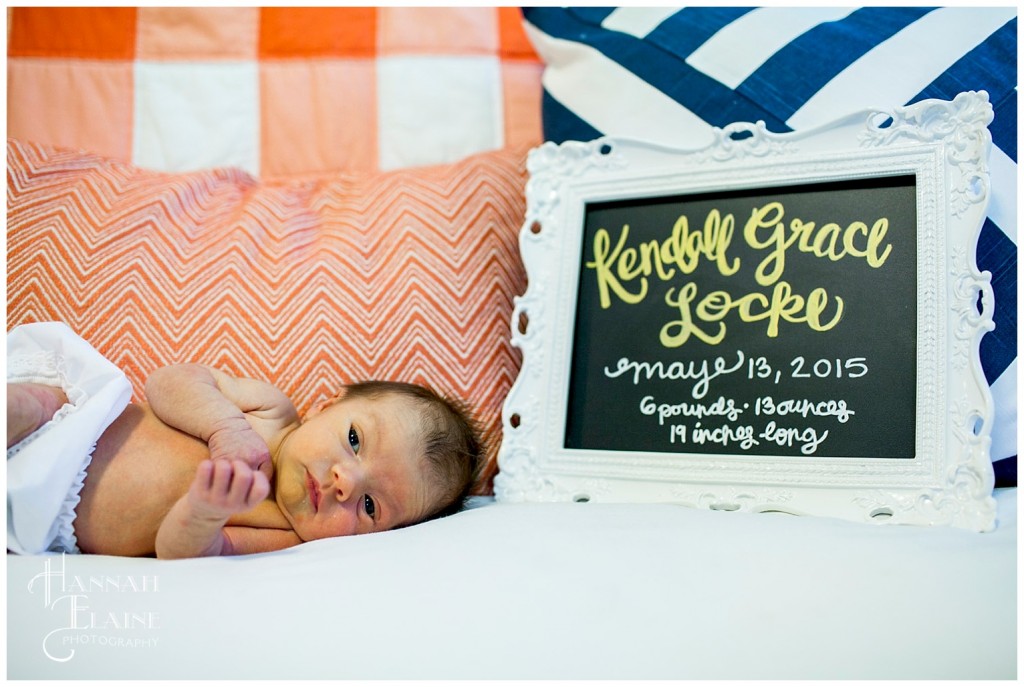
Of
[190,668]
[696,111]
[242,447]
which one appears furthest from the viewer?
[696,111]

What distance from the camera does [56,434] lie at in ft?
3.16

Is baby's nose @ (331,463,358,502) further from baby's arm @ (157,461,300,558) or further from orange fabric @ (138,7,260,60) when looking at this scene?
orange fabric @ (138,7,260,60)

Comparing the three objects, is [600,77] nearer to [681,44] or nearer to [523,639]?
[681,44]

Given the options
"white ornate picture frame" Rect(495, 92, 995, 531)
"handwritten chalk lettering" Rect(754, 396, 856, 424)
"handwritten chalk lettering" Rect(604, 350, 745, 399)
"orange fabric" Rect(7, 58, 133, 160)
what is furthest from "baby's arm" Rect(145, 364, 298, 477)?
"orange fabric" Rect(7, 58, 133, 160)

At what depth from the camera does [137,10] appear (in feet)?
5.62

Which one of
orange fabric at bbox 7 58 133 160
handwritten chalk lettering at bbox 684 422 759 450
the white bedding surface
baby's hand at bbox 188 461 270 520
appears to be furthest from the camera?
orange fabric at bbox 7 58 133 160

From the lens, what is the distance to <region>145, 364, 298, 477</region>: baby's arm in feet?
3.33

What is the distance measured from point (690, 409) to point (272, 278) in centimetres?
64

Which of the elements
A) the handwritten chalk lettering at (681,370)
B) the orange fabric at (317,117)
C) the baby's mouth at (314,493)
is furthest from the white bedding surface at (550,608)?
the orange fabric at (317,117)

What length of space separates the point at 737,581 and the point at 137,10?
64.0 inches

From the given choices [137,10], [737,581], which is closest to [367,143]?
[137,10]

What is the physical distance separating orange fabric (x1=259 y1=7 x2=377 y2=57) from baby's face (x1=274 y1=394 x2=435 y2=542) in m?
0.94

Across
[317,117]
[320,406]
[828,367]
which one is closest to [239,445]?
[320,406]

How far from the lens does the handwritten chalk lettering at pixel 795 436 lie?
104 cm
